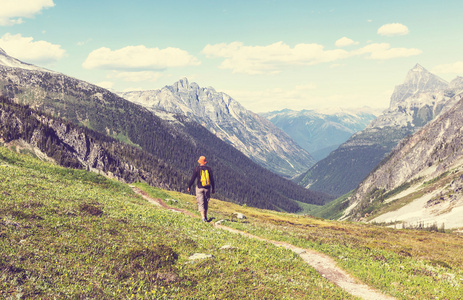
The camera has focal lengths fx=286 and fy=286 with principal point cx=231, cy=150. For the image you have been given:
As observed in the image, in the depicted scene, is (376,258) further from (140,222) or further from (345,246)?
(140,222)

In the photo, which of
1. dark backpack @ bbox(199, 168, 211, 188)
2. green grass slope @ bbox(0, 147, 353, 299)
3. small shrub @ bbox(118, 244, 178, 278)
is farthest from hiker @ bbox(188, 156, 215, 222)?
small shrub @ bbox(118, 244, 178, 278)

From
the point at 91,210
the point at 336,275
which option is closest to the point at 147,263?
the point at 91,210

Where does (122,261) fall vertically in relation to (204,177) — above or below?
below

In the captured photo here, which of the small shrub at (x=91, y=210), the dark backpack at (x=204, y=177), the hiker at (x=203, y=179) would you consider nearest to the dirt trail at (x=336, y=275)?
the hiker at (x=203, y=179)

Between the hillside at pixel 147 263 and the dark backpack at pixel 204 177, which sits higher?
the dark backpack at pixel 204 177

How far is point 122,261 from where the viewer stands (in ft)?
46.0

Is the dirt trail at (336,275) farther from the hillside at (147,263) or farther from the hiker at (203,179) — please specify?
the hiker at (203,179)

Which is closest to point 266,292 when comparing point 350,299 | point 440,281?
point 350,299

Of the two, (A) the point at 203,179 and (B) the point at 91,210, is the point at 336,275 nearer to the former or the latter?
(A) the point at 203,179

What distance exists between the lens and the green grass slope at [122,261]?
11.4 metres

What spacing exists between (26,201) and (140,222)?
769 cm

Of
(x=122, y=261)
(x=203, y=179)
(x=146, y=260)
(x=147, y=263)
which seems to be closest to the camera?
(x=122, y=261)

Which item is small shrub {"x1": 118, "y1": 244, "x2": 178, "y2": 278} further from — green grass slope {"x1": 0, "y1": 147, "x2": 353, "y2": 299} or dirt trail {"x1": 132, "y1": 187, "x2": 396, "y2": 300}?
dirt trail {"x1": 132, "y1": 187, "x2": 396, "y2": 300}

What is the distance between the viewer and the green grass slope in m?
11.4
